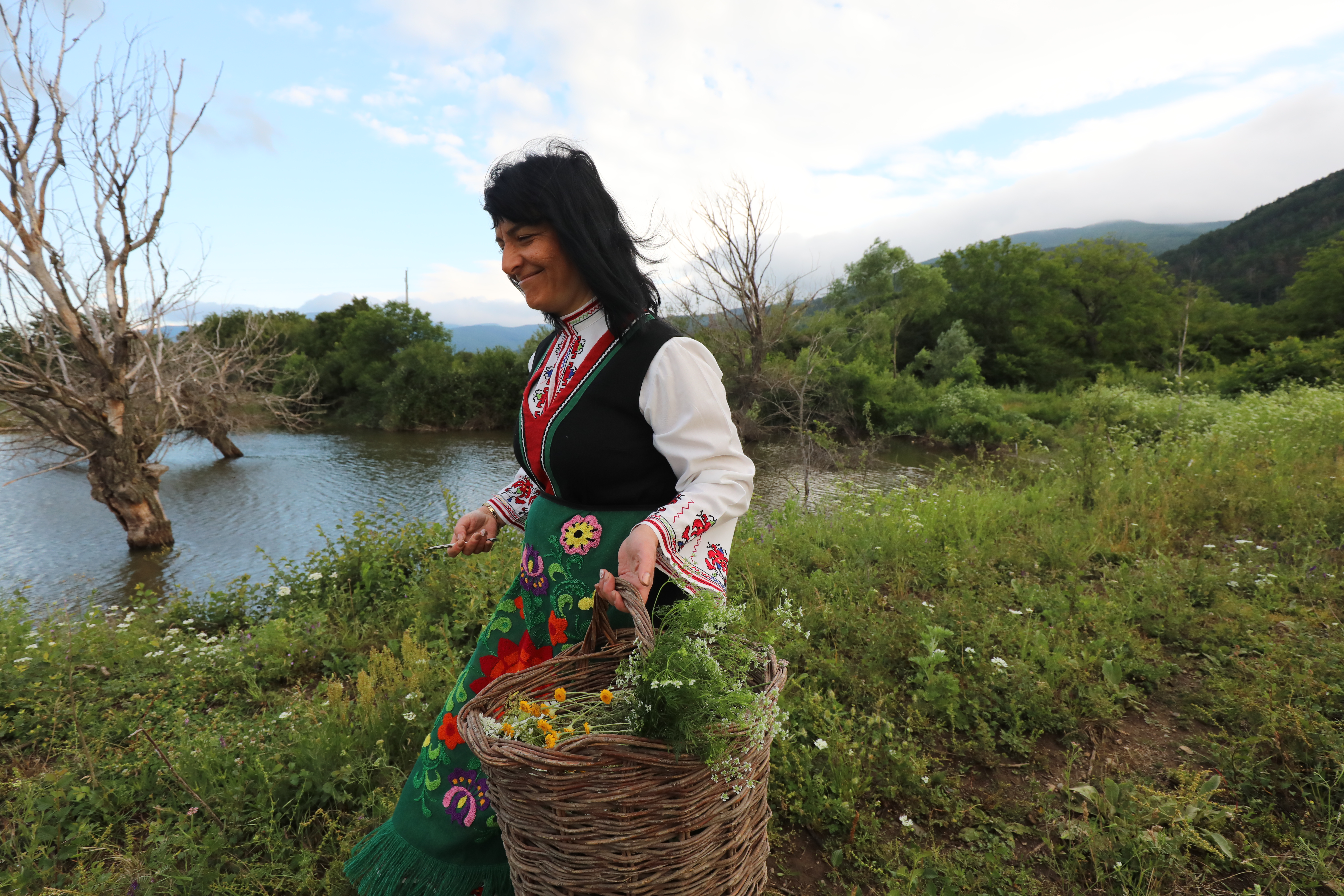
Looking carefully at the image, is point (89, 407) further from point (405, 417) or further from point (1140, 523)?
point (405, 417)

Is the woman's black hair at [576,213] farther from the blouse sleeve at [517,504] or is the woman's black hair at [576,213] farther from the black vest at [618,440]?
the blouse sleeve at [517,504]

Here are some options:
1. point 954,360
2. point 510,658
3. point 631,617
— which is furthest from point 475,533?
point 954,360

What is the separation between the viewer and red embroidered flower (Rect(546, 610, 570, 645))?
1.51 metres

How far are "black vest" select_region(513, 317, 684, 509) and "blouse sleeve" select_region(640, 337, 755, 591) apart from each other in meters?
0.04

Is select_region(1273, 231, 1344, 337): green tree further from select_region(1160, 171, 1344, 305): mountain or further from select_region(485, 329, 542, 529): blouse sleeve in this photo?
select_region(485, 329, 542, 529): blouse sleeve

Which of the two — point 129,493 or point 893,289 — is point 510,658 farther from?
point 893,289

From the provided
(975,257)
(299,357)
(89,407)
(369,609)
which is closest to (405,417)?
(299,357)

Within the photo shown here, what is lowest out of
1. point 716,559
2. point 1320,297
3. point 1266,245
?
point 716,559

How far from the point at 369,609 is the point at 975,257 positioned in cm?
4008

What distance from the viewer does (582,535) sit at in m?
1.46

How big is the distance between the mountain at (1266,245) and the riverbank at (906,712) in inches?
1724

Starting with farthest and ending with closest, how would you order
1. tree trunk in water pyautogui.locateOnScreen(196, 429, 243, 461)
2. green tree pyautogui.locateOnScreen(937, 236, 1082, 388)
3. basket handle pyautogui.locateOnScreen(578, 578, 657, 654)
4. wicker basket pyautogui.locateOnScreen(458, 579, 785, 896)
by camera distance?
green tree pyautogui.locateOnScreen(937, 236, 1082, 388) < tree trunk in water pyautogui.locateOnScreen(196, 429, 243, 461) < basket handle pyautogui.locateOnScreen(578, 578, 657, 654) < wicker basket pyautogui.locateOnScreen(458, 579, 785, 896)

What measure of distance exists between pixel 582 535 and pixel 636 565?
0.31 m

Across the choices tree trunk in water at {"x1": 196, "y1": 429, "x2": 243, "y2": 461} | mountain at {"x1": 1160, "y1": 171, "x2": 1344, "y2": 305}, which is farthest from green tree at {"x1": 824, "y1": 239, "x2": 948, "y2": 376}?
tree trunk in water at {"x1": 196, "y1": 429, "x2": 243, "y2": 461}
